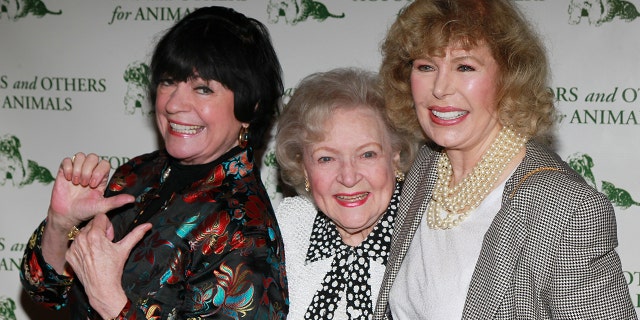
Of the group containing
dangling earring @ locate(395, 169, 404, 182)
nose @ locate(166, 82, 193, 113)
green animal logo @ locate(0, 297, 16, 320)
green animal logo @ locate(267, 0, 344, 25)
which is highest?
green animal logo @ locate(267, 0, 344, 25)

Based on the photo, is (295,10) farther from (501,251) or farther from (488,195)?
(501,251)

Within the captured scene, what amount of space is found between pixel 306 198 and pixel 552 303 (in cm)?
101

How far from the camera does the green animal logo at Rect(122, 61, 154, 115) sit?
3.22m

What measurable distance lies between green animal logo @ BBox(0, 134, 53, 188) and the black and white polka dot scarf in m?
1.50

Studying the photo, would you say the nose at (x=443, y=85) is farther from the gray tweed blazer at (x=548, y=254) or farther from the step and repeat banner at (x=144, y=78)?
the step and repeat banner at (x=144, y=78)

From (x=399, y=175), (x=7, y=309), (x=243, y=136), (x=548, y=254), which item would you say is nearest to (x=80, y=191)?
(x=243, y=136)

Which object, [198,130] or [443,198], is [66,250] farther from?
[443,198]

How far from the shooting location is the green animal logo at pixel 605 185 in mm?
2768

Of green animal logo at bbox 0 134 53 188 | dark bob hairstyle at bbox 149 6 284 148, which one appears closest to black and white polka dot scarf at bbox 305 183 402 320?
dark bob hairstyle at bbox 149 6 284 148

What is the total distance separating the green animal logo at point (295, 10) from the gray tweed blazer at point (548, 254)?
1329 millimetres

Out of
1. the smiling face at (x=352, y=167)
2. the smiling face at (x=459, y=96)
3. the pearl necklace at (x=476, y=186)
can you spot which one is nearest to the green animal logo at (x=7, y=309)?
the smiling face at (x=352, y=167)

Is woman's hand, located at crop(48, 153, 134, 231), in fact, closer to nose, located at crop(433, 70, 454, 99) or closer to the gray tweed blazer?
nose, located at crop(433, 70, 454, 99)

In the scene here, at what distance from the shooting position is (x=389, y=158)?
2330mm

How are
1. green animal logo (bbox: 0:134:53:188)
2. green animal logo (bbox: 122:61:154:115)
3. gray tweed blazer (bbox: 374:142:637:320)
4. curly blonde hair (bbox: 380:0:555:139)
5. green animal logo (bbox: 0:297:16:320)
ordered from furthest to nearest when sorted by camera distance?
green animal logo (bbox: 0:297:16:320)
green animal logo (bbox: 0:134:53:188)
green animal logo (bbox: 122:61:154:115)
curly blonde hair (bbox: 380:0:555:139)
gray tweed blazer (bbox: 374:142:637:320)
